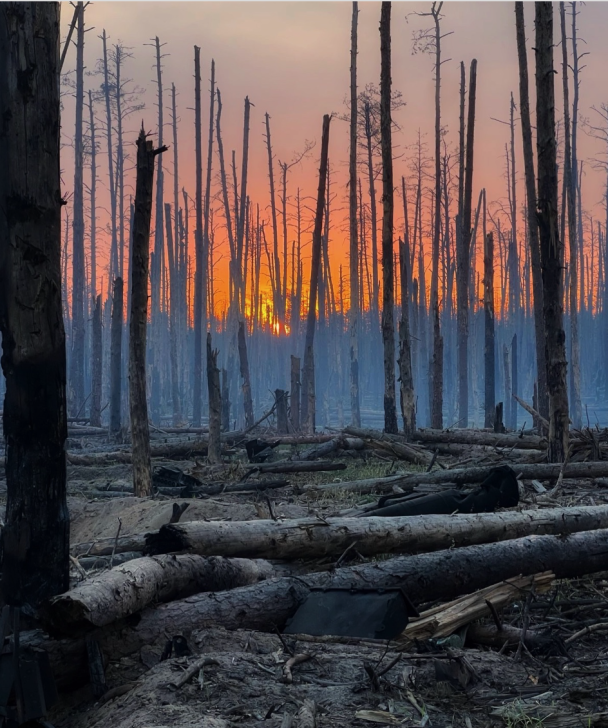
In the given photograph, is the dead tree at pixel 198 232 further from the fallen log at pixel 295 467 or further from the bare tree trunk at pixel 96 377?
the fallen log at pixel 295 467

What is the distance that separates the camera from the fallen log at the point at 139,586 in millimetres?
3790

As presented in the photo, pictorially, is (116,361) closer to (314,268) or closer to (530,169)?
(314,268)

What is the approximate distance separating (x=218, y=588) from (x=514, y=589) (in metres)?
1.93

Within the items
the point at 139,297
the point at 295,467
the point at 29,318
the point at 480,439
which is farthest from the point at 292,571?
the point at 480,439

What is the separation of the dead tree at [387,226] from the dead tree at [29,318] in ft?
40.8

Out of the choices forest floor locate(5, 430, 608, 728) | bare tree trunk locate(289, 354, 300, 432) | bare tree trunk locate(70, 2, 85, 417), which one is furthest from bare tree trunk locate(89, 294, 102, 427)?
forest floor locate(5, 430, 608, 728)

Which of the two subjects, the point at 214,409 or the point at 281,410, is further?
the point at 281,410

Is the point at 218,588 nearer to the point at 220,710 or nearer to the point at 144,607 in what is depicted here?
the point at 144,607

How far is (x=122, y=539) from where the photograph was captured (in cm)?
645

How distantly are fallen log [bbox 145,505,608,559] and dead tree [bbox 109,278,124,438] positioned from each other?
46.2 ft

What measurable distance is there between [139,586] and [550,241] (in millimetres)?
7829

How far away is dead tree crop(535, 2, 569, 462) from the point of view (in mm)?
10211

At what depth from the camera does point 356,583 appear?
4.90 m

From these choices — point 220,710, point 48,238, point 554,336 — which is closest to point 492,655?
point 220,710
